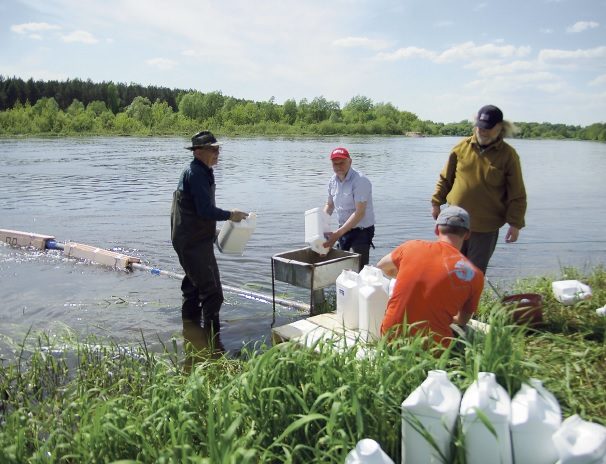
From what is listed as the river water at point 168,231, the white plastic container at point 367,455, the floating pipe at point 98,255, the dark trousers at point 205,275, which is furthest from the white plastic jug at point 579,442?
the floating pipe at point 98,255

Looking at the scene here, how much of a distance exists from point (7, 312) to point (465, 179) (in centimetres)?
582

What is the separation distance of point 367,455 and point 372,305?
219 cm

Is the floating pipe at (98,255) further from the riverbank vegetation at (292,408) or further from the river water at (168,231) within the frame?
the riverbank vegetation at (292,408)

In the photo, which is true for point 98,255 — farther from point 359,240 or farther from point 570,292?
point 570,292

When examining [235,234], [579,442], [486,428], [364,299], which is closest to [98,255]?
[235,234]

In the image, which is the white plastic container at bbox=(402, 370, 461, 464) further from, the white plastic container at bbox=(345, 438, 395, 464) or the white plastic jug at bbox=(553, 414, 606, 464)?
the white plastic jug at bbox=(553, 414, 606, 464)

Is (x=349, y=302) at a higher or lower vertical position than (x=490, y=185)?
lower

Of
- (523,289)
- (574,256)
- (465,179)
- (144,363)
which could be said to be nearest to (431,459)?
(144,363)

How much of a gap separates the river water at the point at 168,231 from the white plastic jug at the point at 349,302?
2.55ft

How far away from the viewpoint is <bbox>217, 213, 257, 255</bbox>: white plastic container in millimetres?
5812

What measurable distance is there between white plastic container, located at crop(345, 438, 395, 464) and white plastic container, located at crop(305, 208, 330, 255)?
3.68 metres

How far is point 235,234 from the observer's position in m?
5.87

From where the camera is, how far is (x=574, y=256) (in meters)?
11.1

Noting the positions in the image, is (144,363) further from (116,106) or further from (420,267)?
(116,106)
